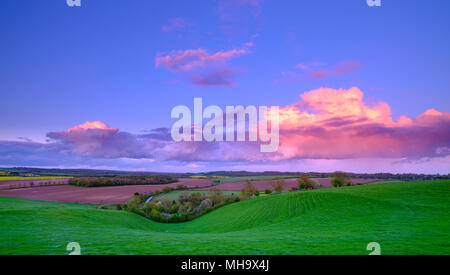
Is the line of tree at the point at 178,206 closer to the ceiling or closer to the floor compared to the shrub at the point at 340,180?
closer to the floor

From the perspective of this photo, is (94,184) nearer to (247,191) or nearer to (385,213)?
(247,191)

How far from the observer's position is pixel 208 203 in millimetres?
79812

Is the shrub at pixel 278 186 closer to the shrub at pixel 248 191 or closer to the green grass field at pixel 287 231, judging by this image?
the shrub at pixel 248 191

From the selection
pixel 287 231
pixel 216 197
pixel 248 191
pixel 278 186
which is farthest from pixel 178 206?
pixel 287 231

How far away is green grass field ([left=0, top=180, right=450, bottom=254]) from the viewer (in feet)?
41.1

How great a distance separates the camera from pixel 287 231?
74.0 feet

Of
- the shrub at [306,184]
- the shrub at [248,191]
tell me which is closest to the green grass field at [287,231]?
the shrub at [248,191]

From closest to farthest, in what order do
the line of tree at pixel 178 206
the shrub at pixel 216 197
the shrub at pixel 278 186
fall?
the line of tree at pixel 178 206 → the shrub at pixel 216 197 → the shrub at pixel 278 186

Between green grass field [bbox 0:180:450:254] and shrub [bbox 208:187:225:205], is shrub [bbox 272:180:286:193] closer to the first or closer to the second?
shrub [bbox 208:187:225:205]

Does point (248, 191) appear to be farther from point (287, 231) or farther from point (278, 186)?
point (287, 231)

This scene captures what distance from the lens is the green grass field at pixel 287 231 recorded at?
493 inches
